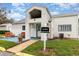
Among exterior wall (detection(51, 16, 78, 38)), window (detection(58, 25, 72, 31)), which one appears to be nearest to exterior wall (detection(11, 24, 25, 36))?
exterior wall (detection(51, 16, 78, 38))

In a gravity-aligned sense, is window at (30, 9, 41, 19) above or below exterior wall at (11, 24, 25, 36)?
above

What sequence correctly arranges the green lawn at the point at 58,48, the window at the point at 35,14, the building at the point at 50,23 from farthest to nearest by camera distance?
the window at the point at 35,14 → the building at the point at 50,23 → the green lawn at the point at 58,48

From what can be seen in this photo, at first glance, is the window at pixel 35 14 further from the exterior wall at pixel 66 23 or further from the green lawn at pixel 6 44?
the green lawn at pixel 6 44

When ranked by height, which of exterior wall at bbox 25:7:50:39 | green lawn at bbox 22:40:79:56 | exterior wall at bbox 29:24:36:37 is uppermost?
exterior wall at bbox 25:7:50:39

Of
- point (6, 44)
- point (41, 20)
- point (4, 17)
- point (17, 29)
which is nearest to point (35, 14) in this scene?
point (41, 20)

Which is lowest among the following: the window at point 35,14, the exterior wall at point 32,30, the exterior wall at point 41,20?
the exterior wall at point 32,30

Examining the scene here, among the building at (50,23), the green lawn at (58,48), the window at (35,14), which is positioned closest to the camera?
the green lawn at (58,48)

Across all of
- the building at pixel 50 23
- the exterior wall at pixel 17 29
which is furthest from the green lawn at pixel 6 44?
the building at pixel 50 23

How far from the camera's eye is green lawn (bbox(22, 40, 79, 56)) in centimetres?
568

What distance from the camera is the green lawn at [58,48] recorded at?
568 cm

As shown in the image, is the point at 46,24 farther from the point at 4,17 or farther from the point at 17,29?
the point at 4,17

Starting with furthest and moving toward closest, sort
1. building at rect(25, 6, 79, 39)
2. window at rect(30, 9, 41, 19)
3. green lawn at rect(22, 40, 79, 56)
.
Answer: window at rect(30, 9, 41, 19), building at rect(25, 6, 79, 39), green lawn at rect(22, 40, 79, 56)

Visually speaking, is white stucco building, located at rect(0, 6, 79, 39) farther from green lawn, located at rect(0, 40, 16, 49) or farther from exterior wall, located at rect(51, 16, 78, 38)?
green lawn, located at rect(0, 40, 16, 49)

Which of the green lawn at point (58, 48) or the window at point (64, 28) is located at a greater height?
the window at point (64, 28)
